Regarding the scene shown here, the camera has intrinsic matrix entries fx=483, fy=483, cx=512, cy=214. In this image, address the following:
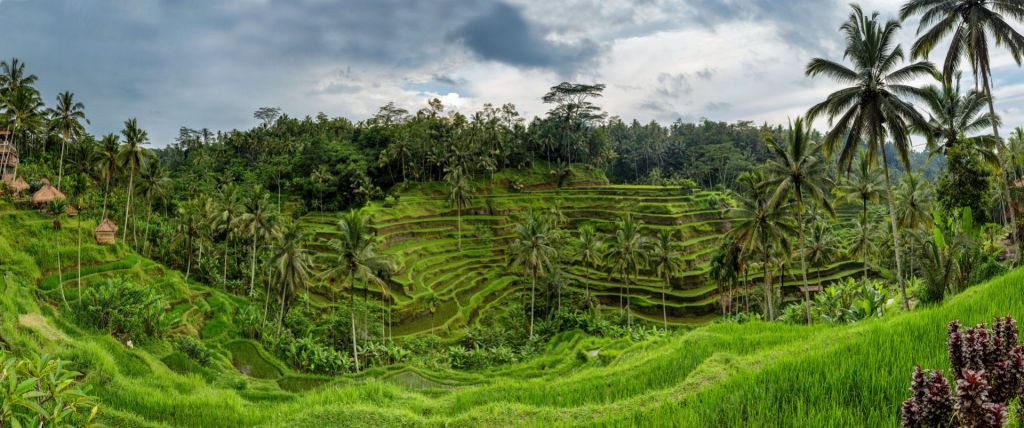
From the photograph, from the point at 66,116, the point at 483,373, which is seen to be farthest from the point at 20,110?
the point at 483,373

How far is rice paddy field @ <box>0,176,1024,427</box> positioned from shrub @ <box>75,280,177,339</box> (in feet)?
2.54

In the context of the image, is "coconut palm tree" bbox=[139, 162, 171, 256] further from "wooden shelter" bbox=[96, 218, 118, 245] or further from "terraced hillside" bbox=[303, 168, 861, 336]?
"wooden shelter" bbox=[96, 218, 118, 245]

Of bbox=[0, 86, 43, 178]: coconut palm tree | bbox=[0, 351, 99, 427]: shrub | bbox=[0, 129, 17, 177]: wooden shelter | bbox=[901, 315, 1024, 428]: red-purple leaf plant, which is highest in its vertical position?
bbox=[0, 86, 43, 178]: coconut palm tree

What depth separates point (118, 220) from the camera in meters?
42.8

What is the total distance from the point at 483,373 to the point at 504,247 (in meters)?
30.4

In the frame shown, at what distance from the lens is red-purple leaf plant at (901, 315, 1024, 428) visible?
2020mm

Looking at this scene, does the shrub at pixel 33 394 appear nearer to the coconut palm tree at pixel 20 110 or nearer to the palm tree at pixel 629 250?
the palm tree at pixel 629 250

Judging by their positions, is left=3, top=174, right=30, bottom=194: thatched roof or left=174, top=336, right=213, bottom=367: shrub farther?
left=3, top=174, right=30, bottom=194: thatched roof

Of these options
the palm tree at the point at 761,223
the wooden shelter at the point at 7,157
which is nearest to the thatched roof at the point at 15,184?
the wooden shelter at the point at 7,157

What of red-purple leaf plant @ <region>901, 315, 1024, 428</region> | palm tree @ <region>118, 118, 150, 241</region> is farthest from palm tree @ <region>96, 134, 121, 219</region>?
red-purple leaf plant @ <region>901, 315, 1024, 428</region>

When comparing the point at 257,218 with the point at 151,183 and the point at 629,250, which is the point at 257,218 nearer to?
the point at 151,183

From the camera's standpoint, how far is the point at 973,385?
205 centimetres

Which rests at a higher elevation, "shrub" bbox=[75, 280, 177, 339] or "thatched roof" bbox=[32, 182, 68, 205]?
"thatched roof" bbox=[32, 182, 68, 205]

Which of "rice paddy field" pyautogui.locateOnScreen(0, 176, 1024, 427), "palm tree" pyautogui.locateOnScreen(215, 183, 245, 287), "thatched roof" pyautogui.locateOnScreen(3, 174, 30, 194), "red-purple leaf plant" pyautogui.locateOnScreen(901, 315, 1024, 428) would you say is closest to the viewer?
"red-purple leaf plant" pyautogui.locateOnScreen(901, 315, 1024, 428)
